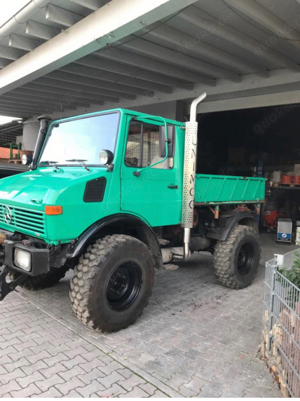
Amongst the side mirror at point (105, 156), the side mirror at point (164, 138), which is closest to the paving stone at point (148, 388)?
the side mirror at point (105, 156)

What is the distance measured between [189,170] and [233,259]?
5.34ft

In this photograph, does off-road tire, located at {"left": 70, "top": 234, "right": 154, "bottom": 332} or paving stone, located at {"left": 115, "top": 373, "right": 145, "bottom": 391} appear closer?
paving stone, located at {"left": 115, "top": 373, "right": 145, "bottom": 391}

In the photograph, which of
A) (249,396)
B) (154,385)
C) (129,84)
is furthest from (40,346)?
(129,84)

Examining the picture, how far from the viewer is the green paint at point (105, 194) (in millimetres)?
3068

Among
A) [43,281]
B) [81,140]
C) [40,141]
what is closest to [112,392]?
[43,281]

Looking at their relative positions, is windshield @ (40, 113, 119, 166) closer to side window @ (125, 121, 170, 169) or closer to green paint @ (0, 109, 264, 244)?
green paint @ (0, 109, 264, 244)

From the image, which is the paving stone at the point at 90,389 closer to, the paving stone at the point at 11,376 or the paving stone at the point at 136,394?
the paving stone at the point at 136,394

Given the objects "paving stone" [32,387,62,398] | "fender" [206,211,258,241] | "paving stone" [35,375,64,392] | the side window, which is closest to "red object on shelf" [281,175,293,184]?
"fender" [206,211,258,241]

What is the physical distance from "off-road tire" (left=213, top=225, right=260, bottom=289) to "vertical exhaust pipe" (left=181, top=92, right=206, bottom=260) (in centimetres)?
74

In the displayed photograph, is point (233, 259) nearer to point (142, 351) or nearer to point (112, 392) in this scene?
point (142, 351)

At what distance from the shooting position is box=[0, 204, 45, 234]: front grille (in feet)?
10.2

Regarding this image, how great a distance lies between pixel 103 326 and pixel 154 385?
91cm

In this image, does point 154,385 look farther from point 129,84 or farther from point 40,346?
point 129,84

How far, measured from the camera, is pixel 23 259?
312 cm
